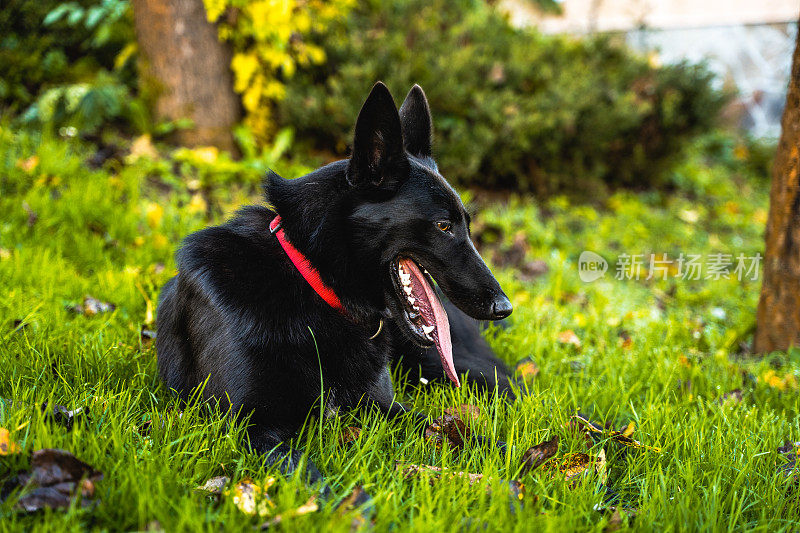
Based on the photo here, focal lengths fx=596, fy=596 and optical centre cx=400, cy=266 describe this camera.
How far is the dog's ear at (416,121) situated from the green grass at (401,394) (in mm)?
963

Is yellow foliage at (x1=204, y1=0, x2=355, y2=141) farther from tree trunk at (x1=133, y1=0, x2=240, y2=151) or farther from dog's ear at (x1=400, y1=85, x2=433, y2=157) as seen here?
dog's ear at (x1=400, y1=85, x2=433, y2=157)

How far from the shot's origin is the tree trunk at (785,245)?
116 inches

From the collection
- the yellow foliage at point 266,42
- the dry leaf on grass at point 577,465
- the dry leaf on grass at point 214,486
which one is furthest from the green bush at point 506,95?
the dry leaf on grass at point 214,486

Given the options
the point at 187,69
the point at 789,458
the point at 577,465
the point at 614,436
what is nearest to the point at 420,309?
the point at 577,465

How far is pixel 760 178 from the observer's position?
8414 mm

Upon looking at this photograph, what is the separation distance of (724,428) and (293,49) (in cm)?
433

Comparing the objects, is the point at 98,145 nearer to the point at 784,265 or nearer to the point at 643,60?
the point at 784,265

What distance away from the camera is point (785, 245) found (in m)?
3.09

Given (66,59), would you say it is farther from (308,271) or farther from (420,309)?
(420,309)

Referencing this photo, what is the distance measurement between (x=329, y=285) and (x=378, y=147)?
481 mm

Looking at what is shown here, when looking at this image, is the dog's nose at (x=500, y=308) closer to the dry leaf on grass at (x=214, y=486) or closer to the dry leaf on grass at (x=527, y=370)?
the dry leaf on grass at (x=527, y=370)

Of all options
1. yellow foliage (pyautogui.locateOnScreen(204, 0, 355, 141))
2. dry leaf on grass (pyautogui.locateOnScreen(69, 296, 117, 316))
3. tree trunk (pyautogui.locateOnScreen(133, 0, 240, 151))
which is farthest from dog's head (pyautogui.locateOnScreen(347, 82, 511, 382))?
tree trunk (pyautogui.locateOnScreen(133, 0, 240, 151))

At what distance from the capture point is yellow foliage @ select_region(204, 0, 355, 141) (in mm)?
4706

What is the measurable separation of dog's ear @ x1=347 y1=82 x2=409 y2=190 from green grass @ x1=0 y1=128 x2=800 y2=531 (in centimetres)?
79
